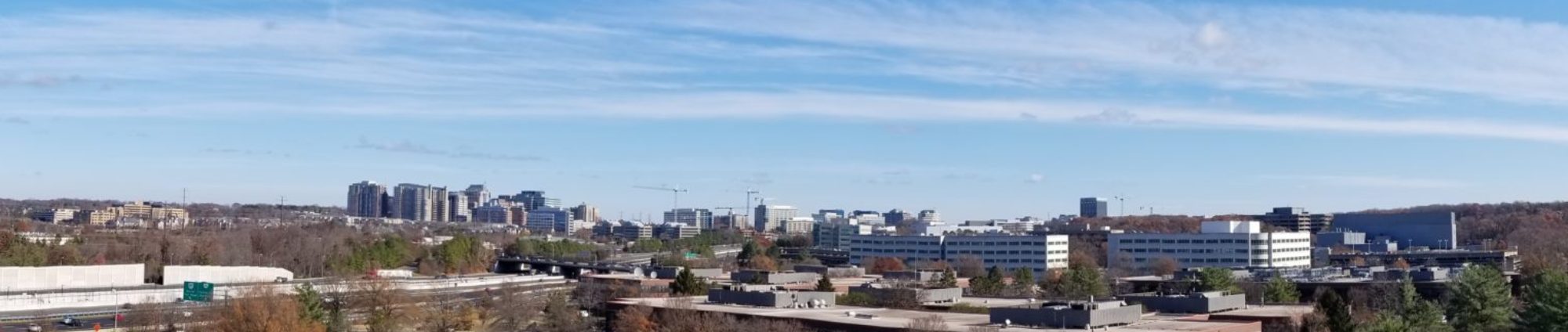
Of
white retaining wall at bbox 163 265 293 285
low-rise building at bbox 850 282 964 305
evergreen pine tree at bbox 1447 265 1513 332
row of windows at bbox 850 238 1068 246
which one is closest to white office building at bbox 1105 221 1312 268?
row of windows at bbox 850 238 1068 246

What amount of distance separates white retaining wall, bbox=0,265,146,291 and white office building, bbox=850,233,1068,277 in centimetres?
6894

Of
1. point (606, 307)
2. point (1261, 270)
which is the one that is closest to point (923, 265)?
point (1261, 270)

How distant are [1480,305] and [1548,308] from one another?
9157 mm

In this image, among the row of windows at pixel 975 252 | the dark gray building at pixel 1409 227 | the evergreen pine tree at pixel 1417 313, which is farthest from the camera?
the dark gray building at pixel 1409 227

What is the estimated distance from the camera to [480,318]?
74625 mm

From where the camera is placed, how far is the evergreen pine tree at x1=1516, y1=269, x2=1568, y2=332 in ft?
148

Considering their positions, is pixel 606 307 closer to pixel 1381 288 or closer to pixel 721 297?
pixel 721 297

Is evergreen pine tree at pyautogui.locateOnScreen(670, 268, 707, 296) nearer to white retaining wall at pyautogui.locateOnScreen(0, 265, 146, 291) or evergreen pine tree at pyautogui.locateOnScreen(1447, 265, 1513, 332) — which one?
evergreen pine tree at pyautogui.locateOnScreen(1447, 265, 1513, 332)

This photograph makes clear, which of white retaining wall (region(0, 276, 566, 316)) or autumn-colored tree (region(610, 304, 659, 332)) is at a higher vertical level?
autumn-colored tree (region(610, 304, 659, 332))

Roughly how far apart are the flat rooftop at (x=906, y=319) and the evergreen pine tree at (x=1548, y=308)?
8.33 m

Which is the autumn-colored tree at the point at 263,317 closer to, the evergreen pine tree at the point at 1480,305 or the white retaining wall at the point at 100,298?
the white retaining wall at the point at 100,298

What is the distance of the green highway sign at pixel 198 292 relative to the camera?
7344 centimetres

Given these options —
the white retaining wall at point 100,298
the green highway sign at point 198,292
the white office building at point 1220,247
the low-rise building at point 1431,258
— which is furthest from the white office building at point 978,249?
the green highway sign at point 198,292

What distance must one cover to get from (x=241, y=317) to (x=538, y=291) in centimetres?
4698
